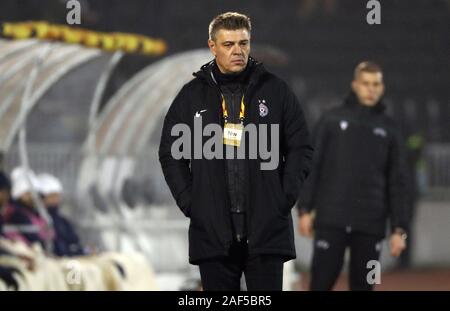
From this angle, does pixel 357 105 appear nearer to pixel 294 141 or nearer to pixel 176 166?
pixel 294 141

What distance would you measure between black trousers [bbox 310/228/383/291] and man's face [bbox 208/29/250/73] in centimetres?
305

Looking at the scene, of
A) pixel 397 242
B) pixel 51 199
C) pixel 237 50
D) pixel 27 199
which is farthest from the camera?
pixel 51 199

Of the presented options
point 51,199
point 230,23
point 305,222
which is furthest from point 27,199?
point 230,23

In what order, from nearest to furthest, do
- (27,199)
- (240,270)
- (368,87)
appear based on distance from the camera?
1. (240,270)
2. (368,87)
3. (27,199)

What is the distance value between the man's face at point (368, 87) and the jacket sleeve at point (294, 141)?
9.35 ft

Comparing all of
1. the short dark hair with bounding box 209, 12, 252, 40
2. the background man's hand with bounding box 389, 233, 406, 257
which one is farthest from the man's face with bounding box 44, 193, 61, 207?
the short dark hair with bounding box 209, 12, 252, 40

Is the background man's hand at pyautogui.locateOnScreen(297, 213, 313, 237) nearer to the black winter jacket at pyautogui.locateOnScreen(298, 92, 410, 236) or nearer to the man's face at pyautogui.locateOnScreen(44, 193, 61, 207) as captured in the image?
the black winter jacket at pyautogui.locateOnScreen(298, 92, 410, 236)

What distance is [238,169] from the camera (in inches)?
240

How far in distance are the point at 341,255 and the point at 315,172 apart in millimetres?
518

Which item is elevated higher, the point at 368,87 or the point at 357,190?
the point at 368,87

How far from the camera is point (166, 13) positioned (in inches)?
955

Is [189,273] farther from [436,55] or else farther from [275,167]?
[436,55]
